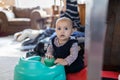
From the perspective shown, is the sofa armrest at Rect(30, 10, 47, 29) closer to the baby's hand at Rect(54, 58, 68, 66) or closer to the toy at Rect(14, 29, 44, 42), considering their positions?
the toy at Rect(14, 29, 44, 42)

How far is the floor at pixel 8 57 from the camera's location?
1.90 m

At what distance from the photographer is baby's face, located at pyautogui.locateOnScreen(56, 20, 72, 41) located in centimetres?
139

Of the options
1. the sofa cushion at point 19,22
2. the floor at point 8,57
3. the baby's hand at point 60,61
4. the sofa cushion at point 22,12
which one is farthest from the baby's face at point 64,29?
the sofa cushion at point 22,12

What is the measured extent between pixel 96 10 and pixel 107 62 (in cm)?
117

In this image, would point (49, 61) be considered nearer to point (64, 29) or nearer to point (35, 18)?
point (64, 29)

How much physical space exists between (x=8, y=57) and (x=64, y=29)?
1336 millimetres

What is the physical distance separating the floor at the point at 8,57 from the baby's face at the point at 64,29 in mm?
737

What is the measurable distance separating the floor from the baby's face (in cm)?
74

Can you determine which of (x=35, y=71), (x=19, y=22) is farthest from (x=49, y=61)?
(x=19, y=22)

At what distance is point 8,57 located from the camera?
2.46 meters

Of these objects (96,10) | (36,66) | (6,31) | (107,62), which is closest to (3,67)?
(36,66)

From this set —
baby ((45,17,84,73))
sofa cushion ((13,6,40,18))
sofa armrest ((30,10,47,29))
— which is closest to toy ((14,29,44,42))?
sofa armrest ((30,10,47,29))

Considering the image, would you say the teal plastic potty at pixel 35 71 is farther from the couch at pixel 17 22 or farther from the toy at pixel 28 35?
the couch at pixel 17 22

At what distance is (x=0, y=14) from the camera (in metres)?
3.94
